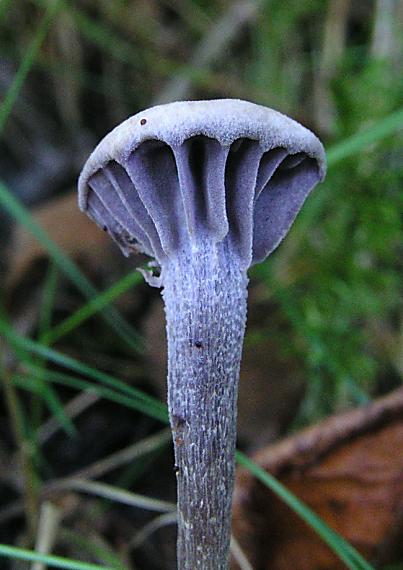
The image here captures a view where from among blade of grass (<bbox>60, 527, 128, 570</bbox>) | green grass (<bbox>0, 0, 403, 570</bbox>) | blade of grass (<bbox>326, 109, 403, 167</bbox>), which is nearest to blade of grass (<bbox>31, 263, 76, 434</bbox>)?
green grass (<bbox>0, 0, 403, 570</bbox>)

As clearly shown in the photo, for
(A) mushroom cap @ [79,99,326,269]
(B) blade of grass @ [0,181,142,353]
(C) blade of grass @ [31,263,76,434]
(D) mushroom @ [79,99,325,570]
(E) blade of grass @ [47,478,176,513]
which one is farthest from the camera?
(C) blade of grass @ [31,263,76,434]

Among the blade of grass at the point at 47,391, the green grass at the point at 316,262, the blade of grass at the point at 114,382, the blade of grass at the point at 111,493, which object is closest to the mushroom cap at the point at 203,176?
the blade of grass at the point at 114,382

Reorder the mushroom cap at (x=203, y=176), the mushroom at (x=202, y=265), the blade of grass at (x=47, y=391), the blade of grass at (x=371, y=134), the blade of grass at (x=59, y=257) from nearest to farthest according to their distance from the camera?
the mushroom cap at (x=203, y=176)
the mushroom at (x=202, y=265)
the blade of grass at (x=371, y=134)
the blade of grass at (x=59, y=257)
the blade of grass at (x=47, y=391)

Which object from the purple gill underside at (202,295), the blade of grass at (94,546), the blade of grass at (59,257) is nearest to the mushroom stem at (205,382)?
the purple gill underside at (202,295)

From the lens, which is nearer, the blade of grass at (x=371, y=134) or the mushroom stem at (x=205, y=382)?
the mushroom stem at (x=205, y=382)

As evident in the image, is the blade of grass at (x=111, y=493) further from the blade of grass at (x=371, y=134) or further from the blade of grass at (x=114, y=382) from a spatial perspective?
the blade of grass at (x=371, y=134)

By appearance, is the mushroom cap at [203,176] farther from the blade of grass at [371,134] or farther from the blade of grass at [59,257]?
the blade of grass at [59,257]

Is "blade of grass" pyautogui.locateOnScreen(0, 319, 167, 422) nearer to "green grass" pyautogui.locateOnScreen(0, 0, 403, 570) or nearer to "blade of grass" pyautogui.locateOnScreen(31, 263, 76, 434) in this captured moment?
"green grass" pyautogui.locateOnScreen(0, 0, 403, 570)

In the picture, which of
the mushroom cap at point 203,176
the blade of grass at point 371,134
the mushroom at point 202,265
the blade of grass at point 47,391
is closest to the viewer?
the mushroom cap at point 203,176

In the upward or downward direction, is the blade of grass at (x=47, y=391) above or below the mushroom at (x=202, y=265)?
above

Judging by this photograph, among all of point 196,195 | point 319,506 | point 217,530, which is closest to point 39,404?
point 319,506

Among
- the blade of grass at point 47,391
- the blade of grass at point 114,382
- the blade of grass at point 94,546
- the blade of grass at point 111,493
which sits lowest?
the blade of grass at point 94,546
